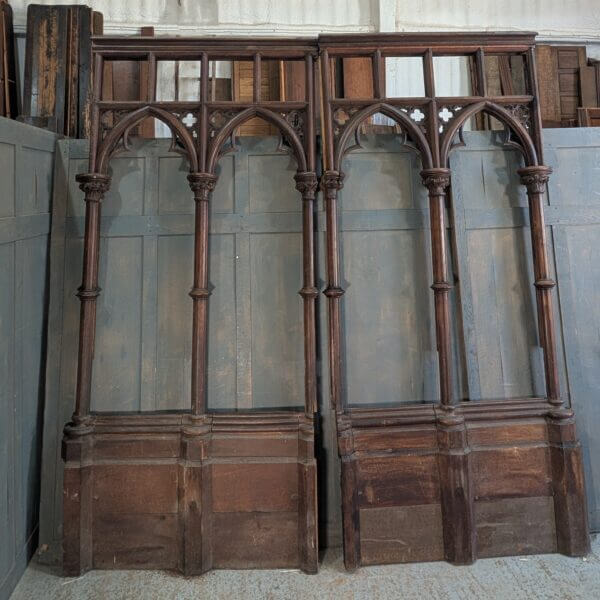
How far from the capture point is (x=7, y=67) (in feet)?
8.47

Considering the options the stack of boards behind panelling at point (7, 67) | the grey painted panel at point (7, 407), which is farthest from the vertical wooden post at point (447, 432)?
the stack of boards behind panelling at point (7, 67)

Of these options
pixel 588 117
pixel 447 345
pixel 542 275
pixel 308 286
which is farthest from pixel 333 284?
pixel 588 117

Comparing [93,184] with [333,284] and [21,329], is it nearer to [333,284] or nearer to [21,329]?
[21,329]

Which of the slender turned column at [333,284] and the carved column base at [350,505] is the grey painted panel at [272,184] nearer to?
the slender turned column at [333,284]

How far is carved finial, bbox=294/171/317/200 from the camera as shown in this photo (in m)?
1.91

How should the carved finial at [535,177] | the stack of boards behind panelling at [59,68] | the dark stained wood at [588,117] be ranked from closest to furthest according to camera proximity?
the carved finial at [535,177], the stack of boards behind panelling at [59,68], the dark stained wood at [588,117]

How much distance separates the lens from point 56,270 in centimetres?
201

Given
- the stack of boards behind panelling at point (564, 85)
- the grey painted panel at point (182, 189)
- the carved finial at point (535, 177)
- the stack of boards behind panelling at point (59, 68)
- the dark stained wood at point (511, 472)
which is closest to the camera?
the dark stained wood at point (511, 472)

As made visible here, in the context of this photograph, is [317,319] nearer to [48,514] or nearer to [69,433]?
[69,433]

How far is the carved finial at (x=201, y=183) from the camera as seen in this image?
1894 mm

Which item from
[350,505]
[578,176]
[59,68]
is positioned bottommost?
[350,505]

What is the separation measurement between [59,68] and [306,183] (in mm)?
1629

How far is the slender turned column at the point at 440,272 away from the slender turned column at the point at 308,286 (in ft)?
1.72

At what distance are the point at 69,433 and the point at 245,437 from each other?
73 centimetres
